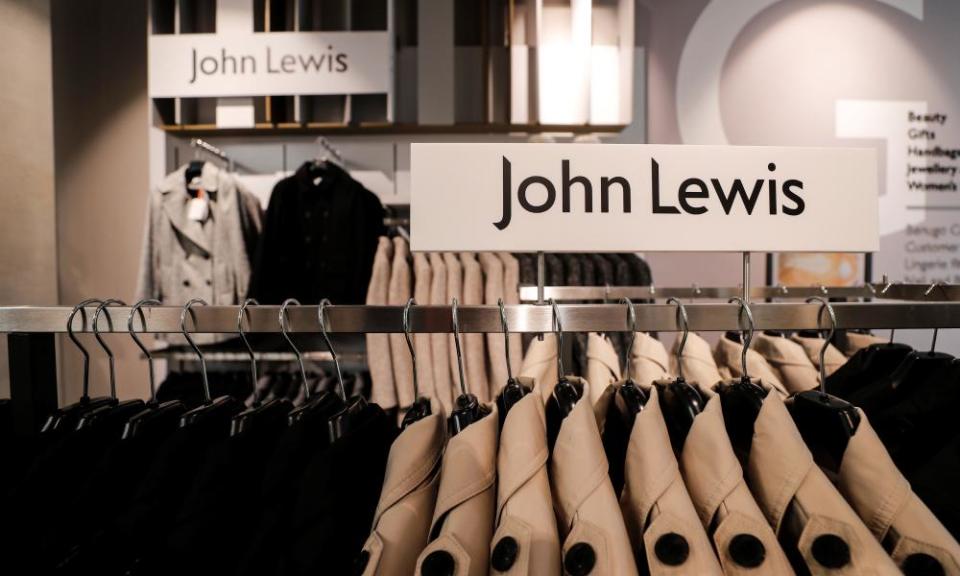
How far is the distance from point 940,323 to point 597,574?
0.59 m

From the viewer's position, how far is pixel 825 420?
63 cm

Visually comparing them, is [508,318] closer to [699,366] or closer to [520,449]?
[520,449]

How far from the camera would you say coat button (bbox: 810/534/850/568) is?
0.48m

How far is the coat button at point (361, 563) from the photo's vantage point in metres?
0.52

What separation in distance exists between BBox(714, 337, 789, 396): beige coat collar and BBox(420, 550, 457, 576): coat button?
78cm

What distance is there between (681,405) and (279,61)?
90.0 inches

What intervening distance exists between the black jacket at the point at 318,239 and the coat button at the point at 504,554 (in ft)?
5.74

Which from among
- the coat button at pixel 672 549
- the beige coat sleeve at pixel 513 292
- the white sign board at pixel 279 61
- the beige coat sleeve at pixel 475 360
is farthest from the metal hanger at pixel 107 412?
the white sign board at pixel 279 61

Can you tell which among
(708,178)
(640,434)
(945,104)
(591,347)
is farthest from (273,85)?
(945,104)

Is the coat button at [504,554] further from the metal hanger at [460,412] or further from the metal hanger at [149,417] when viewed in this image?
the metal hanger at [149,417]

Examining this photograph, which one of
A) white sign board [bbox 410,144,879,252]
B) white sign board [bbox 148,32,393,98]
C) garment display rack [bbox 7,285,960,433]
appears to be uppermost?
white sign board [bbox 148,32,393,98]

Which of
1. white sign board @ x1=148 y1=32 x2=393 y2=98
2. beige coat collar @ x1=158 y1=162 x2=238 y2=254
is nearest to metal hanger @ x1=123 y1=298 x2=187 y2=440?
beige coat collar @ x1=158 y1=162 x2=238 y2=254

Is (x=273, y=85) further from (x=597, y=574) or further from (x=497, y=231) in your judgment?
(x=597, y=574)

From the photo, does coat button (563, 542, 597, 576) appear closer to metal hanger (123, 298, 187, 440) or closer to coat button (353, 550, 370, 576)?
coat button (353, 550, 370, 576)
